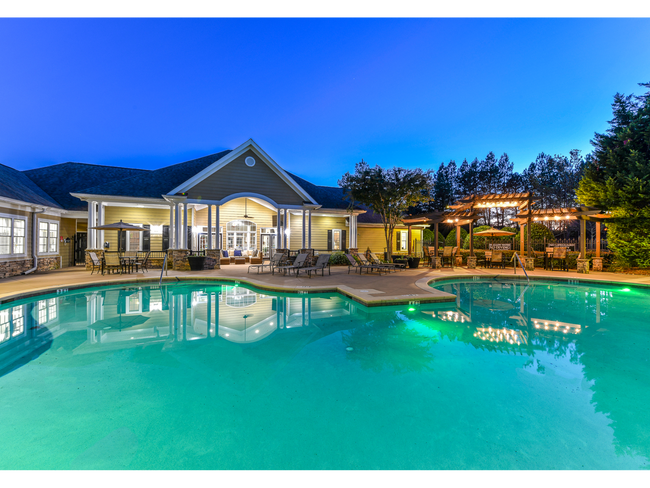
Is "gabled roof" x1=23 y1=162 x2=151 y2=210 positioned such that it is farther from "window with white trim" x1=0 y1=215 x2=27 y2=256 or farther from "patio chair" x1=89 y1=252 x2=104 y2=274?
"patio chair" x1=89 y1=252 x2=104 y2=274

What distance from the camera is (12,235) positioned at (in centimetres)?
1230

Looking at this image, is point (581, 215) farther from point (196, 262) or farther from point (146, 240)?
point (146, 240)

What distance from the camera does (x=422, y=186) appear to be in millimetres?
15367

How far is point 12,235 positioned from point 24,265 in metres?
1.46

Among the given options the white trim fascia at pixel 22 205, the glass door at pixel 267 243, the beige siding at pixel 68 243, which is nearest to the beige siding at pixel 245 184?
the glass door at pixel 267 243

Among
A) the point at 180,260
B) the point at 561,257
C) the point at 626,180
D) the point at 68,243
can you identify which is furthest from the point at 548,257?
the point at 68,243

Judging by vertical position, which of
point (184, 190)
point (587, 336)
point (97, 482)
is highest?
point (184, 190)

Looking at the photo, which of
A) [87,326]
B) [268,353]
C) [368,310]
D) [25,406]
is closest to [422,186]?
[368,310]

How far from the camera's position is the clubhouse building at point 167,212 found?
1346 centimetres

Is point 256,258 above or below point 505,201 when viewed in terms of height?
below

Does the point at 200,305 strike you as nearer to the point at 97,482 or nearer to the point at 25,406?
the point at 25,406

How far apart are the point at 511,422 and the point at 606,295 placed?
31.9 ft

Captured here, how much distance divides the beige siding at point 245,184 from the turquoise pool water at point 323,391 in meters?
9.22

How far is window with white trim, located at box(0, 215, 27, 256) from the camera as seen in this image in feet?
39.1
